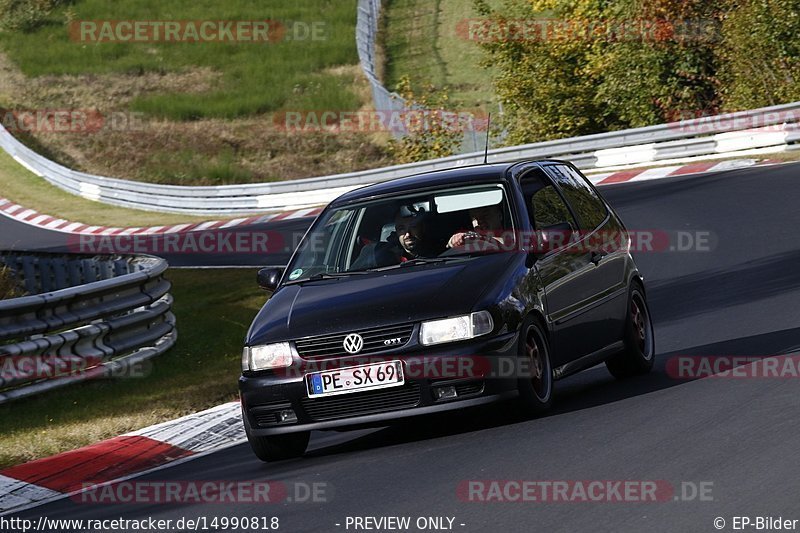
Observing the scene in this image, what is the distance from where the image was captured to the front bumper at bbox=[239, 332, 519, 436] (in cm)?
808

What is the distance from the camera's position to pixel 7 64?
179 ft

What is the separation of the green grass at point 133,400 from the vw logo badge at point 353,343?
2.87 m

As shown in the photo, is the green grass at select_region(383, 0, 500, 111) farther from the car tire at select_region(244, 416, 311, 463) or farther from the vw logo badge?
the vw logo badge

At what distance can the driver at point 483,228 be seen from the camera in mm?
9047

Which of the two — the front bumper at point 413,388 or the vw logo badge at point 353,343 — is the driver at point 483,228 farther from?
the vw logo badge at point 353,343

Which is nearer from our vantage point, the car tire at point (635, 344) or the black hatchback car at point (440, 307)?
the black hatchback car at point (440, 307)

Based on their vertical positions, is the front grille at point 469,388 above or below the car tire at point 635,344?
above

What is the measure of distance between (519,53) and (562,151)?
7.53 m

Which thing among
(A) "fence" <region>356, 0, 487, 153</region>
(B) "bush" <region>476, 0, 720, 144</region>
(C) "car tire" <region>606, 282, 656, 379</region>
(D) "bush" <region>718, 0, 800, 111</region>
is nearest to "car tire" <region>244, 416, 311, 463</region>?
(C) "car tire" <region>606, 282, 656, 379</region>

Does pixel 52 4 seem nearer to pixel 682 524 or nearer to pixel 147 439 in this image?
pixel 147 439

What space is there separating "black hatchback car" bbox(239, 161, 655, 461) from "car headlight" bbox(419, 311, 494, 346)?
0.5 inches

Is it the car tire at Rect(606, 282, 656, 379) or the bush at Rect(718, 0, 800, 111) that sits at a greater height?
the bush at Rect(718, 0, 800, 111)

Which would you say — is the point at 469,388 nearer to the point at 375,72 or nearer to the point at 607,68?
the point at 607,68

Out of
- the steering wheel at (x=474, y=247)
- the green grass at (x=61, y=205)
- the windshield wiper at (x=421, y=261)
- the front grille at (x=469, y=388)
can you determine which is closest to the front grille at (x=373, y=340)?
the front grille at (x=469, y=388)
